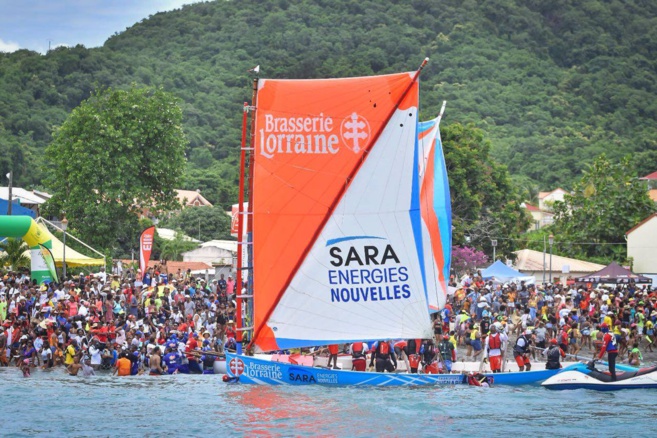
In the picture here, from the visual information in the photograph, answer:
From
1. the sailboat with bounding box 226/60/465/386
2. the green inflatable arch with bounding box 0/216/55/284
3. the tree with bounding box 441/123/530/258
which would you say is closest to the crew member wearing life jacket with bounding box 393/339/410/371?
the sailboat with bounding box 226/60/465/386

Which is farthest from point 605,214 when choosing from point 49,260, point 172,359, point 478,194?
point 172,359

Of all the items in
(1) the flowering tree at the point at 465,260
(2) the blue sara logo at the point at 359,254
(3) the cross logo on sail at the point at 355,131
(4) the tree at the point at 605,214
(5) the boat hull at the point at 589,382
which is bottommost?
(5) the boat hull at the point at 589,382

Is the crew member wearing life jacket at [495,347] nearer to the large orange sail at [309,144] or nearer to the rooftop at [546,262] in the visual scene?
the large orange sail at [309,144]

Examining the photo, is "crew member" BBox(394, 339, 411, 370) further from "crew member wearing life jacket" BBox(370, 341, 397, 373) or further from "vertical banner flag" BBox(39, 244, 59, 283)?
"vertical banner flag" BBox(39, 244, 59, 283)

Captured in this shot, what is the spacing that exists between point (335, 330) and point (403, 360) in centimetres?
642

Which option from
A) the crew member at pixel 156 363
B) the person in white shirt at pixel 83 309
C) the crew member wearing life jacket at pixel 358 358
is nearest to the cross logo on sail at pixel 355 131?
the crew member wearing life jacket at pixel 358 358

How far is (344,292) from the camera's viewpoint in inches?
1280

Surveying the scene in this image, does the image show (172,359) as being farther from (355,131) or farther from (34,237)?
(34,237)

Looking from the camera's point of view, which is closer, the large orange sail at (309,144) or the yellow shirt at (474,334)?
the large orange sail at (309,144)

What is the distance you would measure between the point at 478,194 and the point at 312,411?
189 ft

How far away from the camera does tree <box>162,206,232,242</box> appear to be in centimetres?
11919

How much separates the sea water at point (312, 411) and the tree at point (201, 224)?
80.9 meters

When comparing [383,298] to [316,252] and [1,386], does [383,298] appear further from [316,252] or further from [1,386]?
[1,386]

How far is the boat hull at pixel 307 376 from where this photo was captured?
33.2 metres
